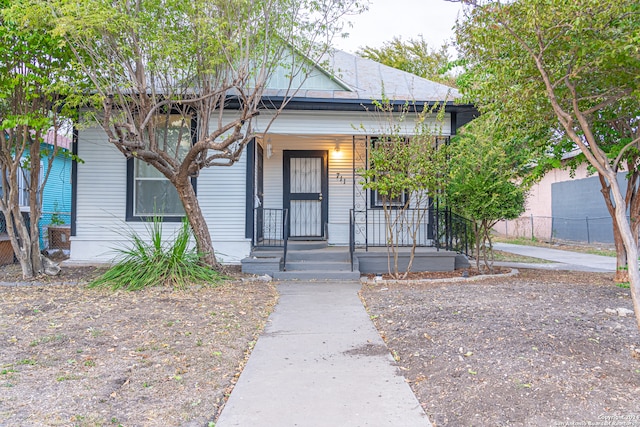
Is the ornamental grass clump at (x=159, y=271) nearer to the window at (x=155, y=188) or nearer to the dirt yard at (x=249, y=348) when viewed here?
the dirt yard at (x=249, y=348)

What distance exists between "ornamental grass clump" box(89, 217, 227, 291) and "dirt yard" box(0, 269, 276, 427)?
313 millimetres

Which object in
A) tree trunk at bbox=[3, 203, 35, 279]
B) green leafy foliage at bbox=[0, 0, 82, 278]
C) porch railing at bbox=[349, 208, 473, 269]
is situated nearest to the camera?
green leafy foliage at bbox=[0, 0, 82, 278]

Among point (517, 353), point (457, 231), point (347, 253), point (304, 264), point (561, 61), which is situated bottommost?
point (517, 353)

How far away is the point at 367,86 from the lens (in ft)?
32.0

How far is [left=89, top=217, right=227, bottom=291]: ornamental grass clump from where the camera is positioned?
269 inches

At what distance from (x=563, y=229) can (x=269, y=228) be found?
581 inches

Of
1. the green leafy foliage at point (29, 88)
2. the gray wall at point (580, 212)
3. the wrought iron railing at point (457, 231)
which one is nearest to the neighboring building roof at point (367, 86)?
the wrought iron railing at point (457, 231)

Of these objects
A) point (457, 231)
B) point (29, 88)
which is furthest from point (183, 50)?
point (457, 231)

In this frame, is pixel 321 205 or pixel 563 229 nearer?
pixel 321 205

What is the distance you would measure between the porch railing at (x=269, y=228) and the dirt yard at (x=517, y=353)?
3.51 m

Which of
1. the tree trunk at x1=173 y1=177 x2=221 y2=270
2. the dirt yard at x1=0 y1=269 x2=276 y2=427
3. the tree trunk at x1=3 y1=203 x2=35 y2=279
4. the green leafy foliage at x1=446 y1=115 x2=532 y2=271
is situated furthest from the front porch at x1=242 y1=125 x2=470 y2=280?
the tree trunk at x1=3 y1=203 x2=35 y2=279

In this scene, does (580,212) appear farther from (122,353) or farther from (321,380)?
(122,353)

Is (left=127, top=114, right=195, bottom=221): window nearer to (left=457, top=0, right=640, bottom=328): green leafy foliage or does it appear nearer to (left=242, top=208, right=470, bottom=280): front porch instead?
(left=242, top=208, right=470, bottom=280): front porch

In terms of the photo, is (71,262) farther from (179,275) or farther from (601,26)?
(601,26)
